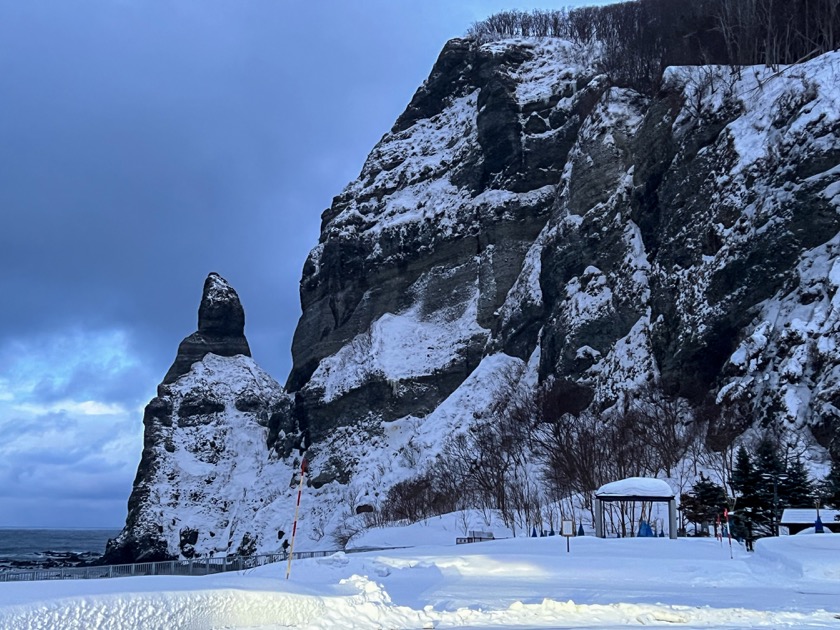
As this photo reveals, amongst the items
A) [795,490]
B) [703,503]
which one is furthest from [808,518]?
[703,503]

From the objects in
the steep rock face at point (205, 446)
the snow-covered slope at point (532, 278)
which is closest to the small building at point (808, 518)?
the snow-covered slope at point (532, 278)

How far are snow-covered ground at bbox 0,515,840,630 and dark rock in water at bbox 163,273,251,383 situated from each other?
4732 inches

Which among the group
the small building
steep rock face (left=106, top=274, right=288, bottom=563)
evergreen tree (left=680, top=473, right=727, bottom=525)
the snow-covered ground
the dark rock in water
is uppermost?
the dark rock in water

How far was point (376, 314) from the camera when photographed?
108250 millimetres

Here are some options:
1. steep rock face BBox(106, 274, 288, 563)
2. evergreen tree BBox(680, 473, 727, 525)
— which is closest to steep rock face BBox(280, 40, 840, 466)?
evergreen tree BBox(680, 473, 727, 525)

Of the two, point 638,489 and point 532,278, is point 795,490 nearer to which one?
point 638,489

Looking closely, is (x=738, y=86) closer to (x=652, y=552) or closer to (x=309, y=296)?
(x=652, y=552)

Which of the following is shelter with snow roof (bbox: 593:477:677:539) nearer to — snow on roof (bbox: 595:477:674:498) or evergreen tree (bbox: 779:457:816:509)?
snow on roof (bbox: 595:477:674:498)

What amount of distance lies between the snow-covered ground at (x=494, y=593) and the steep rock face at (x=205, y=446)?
268ft

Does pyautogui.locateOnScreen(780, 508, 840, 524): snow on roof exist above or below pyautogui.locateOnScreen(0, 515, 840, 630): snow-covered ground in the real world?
above

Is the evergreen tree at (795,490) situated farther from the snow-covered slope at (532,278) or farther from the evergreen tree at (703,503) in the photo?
the snow-covered slope at (532,278)

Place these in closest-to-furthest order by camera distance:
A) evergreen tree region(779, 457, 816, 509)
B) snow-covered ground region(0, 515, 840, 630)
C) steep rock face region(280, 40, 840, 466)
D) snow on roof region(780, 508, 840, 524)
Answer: snow-covered ground region(0, 515, 840, 630) → snow on roof region(780, 508, 840, 524) → evergreen tree region(779, 457, 816, 509) → steep rock face region(280, 40, 840, 466)

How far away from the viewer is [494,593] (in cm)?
1602

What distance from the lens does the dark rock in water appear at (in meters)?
139
